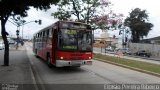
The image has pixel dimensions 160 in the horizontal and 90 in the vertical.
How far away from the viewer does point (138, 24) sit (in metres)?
93.6

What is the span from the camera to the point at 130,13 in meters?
99.9

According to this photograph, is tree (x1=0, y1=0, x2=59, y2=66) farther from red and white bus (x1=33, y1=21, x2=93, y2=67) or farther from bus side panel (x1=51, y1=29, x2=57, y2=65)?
bus side panel (x1=51, y1=29, x2=57, y2=65)

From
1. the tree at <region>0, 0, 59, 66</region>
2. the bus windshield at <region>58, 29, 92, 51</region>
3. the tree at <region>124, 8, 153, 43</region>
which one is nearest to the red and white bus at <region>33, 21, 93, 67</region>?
the bus windshield at <region>58, 29, 92, 51</region>

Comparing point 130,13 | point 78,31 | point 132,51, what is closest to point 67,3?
point 78,31

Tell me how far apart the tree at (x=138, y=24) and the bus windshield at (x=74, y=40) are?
7823cm

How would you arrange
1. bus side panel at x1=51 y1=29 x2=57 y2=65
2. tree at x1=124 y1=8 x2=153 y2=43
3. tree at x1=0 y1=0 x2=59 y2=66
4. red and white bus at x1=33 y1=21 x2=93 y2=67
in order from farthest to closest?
tree at x1=124 y1=8 x2=153 y2=43
bus side panel at x1=51 y1=29 x2=57 y2=65
red and white bus at x1=33 y1=21 x2=93 y2=67
tree at x1=0 y1=0 x2=59 y2=66

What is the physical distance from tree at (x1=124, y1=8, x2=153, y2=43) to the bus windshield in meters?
78.2

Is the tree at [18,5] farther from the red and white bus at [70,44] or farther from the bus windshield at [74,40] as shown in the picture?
the bus windshield at [74,40]

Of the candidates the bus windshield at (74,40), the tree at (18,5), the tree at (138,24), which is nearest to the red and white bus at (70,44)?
the bus windshield at (74,40)

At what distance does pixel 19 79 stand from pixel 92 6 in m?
29.7

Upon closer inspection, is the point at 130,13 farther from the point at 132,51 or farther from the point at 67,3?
the point at 67,3

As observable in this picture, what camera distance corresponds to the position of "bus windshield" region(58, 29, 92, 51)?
17.1 m

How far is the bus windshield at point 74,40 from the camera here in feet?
56.1

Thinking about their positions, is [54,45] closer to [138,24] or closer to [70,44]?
[70,44]
